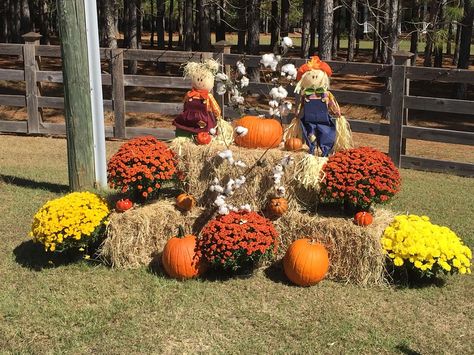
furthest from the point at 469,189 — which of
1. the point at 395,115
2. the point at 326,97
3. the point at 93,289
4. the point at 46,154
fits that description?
the point at 46,154

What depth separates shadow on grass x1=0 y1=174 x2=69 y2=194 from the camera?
8008 millimetres

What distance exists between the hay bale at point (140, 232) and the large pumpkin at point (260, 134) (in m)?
0.85

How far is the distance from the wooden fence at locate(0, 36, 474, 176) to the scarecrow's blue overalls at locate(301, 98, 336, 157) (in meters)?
3.05

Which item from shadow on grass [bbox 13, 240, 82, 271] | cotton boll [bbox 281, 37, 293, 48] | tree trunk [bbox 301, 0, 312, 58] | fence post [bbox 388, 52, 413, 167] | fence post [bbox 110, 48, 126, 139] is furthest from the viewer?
tree trunk [bbox 301, 0, 312, 58]

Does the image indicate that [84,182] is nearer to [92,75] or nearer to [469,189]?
[92,75]

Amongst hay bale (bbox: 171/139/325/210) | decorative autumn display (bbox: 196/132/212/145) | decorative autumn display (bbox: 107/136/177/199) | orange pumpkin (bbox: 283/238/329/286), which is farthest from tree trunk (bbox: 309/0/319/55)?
orange pumpkin (bbox: 283/238/329/286)

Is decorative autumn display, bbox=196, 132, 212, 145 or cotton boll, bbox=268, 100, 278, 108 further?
decorative autumn display, bbox=196, 132, 212, 145

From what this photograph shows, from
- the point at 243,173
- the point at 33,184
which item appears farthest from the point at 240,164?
the point at 33,184

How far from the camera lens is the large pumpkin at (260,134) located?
5.65m

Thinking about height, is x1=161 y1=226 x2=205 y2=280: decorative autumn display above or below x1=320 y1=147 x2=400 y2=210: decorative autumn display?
below

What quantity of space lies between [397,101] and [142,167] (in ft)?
17.9

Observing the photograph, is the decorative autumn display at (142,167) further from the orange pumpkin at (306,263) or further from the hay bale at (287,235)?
the orange pumpkin at (306,263)

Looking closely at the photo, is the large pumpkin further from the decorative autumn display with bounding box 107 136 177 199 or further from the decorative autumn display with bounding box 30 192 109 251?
the decorative autumn display with bounding box 30 192 109 251

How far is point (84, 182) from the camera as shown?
268 inches
